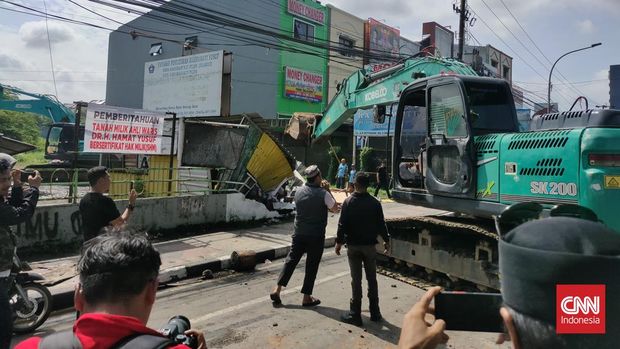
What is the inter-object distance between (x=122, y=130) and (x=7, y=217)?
705cm

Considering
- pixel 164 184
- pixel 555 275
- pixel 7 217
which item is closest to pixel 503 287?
pixel 555 275

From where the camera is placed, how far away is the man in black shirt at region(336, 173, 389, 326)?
207 inches

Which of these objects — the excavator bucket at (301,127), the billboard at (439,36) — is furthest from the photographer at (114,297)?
the billboard at (439,36)

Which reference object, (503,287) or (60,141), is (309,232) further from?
(60,141)

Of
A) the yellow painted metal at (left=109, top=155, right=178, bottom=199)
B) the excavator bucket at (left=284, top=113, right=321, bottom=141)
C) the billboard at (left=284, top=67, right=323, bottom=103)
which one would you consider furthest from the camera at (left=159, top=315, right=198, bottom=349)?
the billboard at (left=284, top=67, right=323, bottom=103)

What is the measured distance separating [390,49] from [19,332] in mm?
35669

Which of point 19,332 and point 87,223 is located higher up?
point 87,223

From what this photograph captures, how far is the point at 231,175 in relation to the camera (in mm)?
12047

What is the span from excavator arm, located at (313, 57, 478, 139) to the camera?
727 cm

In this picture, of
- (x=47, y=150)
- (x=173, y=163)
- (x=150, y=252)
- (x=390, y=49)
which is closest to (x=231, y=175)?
(x=173, y=163)

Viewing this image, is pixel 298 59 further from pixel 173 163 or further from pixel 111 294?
pixel 111 294

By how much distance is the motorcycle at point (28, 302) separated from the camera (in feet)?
15.4

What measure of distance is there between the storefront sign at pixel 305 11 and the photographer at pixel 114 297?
2985 centimetres

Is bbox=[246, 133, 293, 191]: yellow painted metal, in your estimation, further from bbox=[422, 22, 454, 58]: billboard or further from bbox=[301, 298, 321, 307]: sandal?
bbox=[422, 22, 454, 58]: billboard
